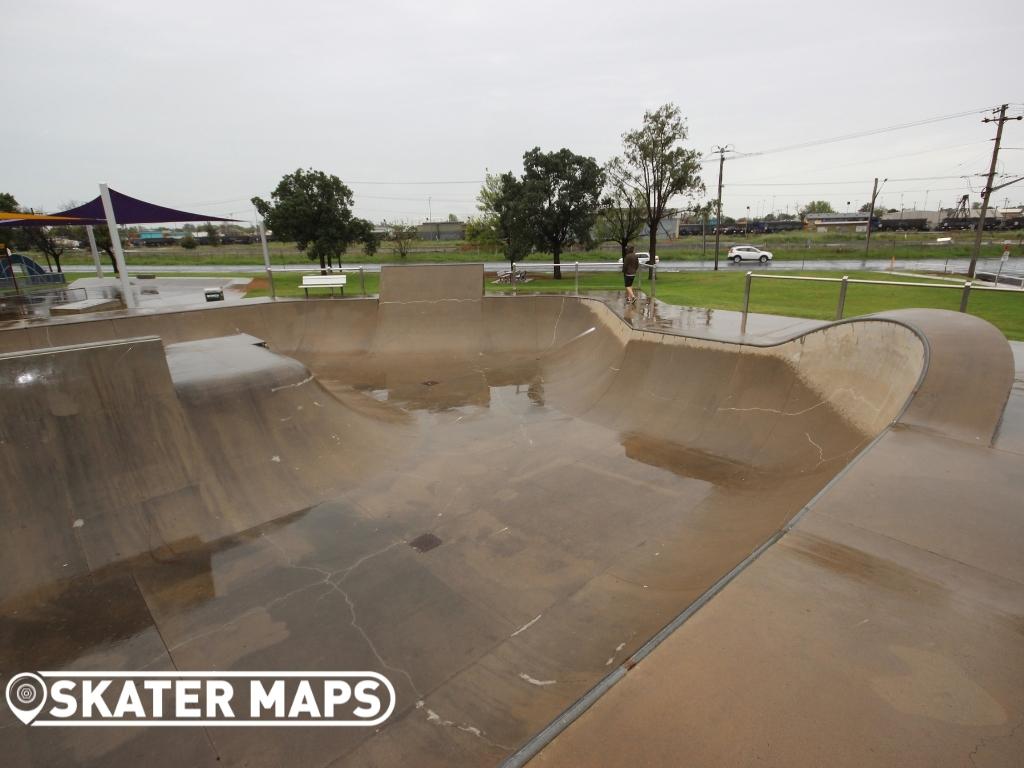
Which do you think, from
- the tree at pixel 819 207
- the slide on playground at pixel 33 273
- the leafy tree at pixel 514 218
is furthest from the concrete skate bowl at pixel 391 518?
the tree at pixel 819 207

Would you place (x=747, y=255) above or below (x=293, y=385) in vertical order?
above

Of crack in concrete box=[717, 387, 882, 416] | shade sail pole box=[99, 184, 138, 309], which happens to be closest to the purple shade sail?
shade sail pole box=[99, 184, 138, 309]

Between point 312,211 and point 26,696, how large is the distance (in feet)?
74.3

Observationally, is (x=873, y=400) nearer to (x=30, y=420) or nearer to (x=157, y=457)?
(x=157, y=457)

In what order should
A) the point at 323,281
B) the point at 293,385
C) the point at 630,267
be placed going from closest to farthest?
the point at 293,385, the point at 630,267, the point at 323,281

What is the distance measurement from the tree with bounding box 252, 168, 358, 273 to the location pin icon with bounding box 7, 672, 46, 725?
2067 centimetres

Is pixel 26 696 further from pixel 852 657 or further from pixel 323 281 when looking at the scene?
pixel 323 281

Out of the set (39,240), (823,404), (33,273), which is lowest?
(823,404)

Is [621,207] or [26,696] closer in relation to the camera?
[26,696]

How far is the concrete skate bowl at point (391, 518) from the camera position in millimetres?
3617

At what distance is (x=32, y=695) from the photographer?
349 centimetres

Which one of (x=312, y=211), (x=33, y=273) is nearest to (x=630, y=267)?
(x=312, y=211)

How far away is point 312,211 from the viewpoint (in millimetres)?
22578

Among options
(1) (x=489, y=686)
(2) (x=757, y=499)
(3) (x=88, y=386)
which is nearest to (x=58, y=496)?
(3) (x=88, y=386)
